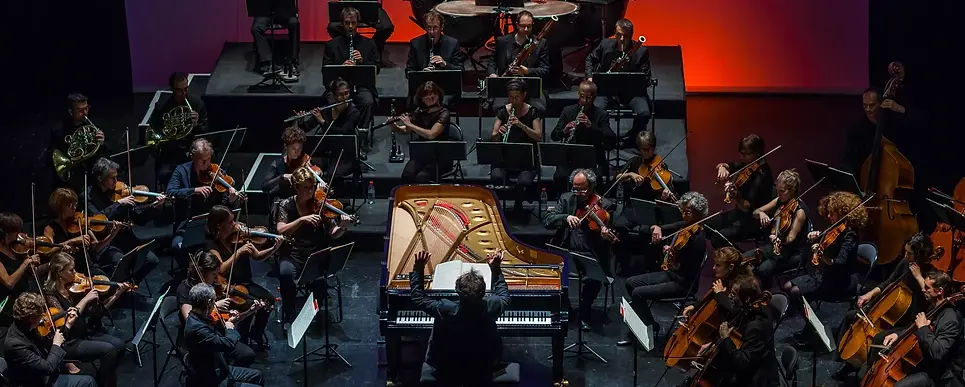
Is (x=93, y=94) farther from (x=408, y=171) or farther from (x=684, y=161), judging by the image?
(x=684, y=161)

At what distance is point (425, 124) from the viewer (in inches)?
468

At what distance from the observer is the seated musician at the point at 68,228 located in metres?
10.2

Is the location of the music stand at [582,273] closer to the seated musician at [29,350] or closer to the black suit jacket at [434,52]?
the black suit jacket at [434,52]

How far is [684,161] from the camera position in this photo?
12.5m

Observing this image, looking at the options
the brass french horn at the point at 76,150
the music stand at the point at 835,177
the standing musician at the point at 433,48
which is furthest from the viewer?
the standing musician at the point at 433,48

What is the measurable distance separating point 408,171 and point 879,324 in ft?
13.8

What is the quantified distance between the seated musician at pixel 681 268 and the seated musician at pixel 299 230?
7.13 ft

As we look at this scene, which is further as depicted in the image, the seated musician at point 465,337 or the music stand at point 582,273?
the music stand at point 582,273

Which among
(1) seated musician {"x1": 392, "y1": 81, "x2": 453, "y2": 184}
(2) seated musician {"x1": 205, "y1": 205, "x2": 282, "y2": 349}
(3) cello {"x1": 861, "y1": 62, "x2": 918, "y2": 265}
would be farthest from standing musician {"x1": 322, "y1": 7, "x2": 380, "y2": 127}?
(3) cello {"x1": 861, "y1": 62, "x2": 918, "y2": 265}

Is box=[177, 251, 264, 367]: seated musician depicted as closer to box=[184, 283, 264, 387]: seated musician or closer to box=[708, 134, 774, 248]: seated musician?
box=[184, 283, 264, 387]: seated musician

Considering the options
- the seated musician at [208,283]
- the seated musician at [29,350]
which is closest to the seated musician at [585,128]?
the seated musician at [208,283]

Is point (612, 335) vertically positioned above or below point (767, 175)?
below

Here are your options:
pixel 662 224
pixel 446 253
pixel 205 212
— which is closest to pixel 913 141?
pixel 662 224

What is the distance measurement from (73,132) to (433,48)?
3171mm
